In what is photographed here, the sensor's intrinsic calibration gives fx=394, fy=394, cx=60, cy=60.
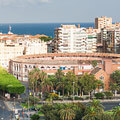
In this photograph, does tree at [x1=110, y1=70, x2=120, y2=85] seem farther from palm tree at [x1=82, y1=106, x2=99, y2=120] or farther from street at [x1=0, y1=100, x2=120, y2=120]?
palm tree at [x1=82, y1=106, x2=99, y2=120]

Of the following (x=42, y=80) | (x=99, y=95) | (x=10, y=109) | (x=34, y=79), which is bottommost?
(x=10, y=109)

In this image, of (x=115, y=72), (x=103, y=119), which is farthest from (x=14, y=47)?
(x=103, y=119)

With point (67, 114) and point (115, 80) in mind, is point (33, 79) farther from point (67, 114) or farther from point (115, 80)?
point (67, 114)

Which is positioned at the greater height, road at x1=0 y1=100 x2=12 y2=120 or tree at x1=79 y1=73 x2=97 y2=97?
tree at x1=79 y1=73 x2=97 y2=97

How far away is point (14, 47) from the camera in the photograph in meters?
197

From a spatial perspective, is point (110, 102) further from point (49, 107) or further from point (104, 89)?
point (49, 107)

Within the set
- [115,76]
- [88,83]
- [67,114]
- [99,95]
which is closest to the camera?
[67,114]

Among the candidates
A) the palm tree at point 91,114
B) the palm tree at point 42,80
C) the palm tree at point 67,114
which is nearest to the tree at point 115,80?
the palm tree at point 42,80

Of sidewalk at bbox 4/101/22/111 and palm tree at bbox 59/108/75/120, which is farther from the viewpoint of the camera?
sidewalk at bbox 4/101/22/111

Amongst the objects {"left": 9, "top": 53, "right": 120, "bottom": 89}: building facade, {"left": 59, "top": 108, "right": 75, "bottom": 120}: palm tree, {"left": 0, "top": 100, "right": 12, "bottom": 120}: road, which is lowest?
{"left": 0, "top": 100, "right": 12, "bottom": 120}: road

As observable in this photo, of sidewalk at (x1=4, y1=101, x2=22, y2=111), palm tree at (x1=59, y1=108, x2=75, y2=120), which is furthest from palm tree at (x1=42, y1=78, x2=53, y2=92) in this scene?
palm tree at (x1=59, y1=108, x2=75, y2=120)

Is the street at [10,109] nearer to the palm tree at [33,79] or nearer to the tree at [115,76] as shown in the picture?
the palm tree at [33,79]

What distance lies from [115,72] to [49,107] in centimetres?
4592

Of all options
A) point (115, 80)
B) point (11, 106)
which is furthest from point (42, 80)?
point (115, 80)
